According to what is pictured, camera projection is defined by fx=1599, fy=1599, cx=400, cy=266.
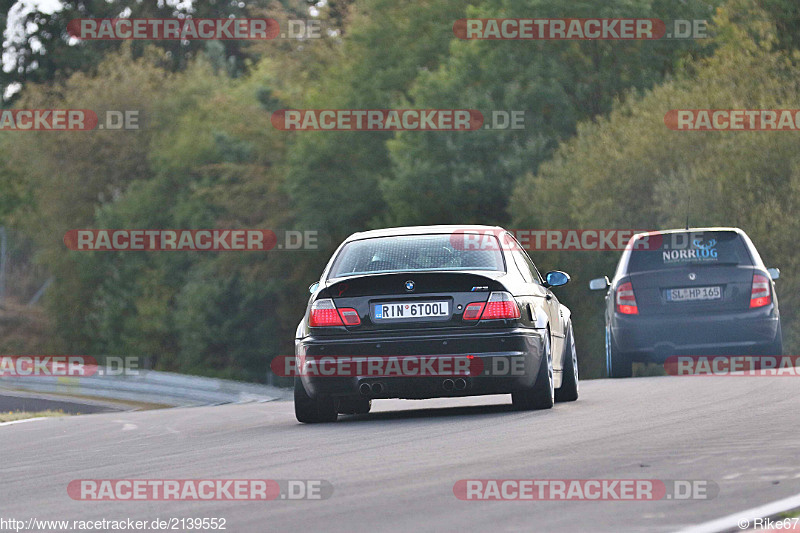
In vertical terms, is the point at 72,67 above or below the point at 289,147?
above

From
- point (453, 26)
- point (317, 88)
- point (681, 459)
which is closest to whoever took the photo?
point (681, 459)

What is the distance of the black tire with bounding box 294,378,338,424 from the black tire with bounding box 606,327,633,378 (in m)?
6.25

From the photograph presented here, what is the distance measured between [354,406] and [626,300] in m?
5.19

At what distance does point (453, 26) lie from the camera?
5709cm

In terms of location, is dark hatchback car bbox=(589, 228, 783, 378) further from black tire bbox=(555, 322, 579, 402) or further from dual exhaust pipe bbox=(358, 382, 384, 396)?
dual exhaust pipe bbox=(358, 382, 384, 396)

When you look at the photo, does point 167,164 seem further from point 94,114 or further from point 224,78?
point 224,78

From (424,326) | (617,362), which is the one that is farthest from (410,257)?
(617,362)

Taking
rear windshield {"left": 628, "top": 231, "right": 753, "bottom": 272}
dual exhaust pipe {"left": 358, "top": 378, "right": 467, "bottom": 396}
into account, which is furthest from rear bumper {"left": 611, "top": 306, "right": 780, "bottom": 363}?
dual exhaust pipe {"left": 358, "top": 378, "right": 467, "bottom": 396}

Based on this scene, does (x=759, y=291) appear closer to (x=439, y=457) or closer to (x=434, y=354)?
(x=434, y=354)

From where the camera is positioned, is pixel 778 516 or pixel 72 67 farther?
pixel 72 67

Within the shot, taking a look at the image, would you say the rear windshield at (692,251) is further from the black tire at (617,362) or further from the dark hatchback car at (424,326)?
the dark hatchback car at (424,326)

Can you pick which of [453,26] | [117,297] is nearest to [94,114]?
[117,297]

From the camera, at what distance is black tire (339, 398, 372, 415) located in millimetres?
13203

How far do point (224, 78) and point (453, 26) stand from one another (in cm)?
2012
